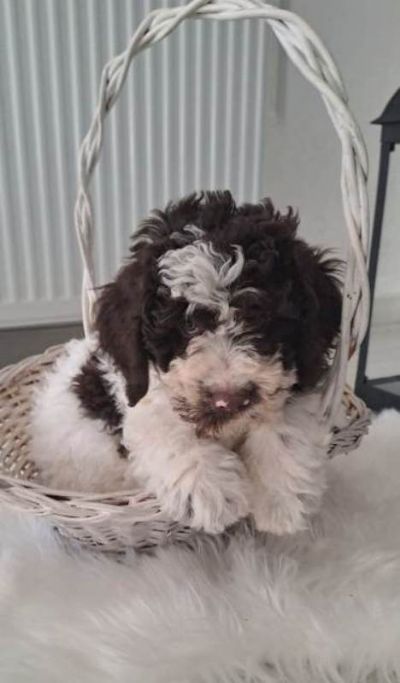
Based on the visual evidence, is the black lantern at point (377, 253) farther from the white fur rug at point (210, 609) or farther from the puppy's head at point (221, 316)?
the puppy's head at point (221, 316)

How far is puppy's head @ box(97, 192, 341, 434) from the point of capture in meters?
0.99

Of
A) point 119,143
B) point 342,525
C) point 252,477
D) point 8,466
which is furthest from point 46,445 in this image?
point 119,143

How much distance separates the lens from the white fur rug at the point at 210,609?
1001 mm

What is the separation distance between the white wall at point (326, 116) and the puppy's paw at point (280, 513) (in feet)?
5.10

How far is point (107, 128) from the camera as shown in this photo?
2.43 metres

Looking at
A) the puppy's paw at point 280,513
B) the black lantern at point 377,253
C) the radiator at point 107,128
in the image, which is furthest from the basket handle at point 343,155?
the radiator at point 107,128

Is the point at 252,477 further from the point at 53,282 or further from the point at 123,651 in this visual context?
the point at 53,282

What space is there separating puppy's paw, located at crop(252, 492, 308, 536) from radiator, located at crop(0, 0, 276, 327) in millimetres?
1645

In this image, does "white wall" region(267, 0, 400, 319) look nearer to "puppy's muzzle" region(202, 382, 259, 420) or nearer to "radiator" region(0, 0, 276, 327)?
"radiator" region(0, 0, 276, 327)

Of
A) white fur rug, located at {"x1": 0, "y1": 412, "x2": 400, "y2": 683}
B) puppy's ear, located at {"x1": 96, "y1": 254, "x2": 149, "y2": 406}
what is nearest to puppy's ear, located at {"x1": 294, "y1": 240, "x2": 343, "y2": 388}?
puppy's ear, located at {"x1": 96, "y1": 254, "x2": 149, "y2": 406}

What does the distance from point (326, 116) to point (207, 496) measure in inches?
87.3

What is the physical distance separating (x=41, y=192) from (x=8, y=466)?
122 cm

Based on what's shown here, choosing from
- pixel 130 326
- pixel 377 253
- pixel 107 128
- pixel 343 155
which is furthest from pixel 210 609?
pixel 107 128

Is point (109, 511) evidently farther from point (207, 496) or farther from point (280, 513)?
point (280, 513)
